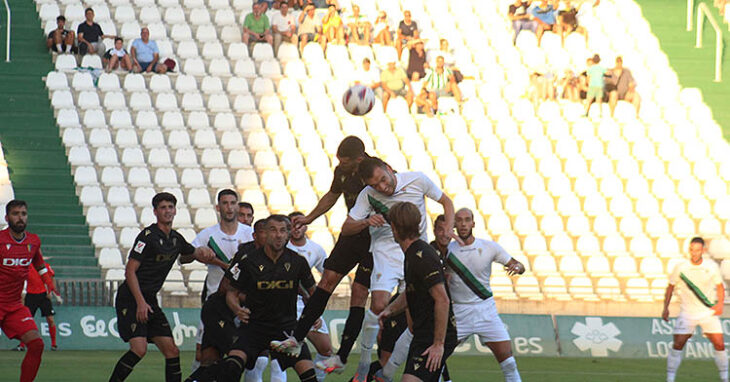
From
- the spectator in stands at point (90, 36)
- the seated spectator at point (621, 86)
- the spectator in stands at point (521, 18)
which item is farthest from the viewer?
the spectator in stands at point (521, 18)

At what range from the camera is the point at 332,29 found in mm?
28000

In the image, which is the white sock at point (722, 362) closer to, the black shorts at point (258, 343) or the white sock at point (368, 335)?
the white sock at point (368, 335)

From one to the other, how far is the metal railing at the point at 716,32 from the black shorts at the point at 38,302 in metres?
17.7

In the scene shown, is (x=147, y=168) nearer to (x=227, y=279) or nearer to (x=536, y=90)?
(x=536, y=90)

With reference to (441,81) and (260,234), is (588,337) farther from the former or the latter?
(260,234)

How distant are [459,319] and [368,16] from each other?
707 inches

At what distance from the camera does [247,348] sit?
10586mm

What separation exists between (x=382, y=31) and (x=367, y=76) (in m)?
1.88

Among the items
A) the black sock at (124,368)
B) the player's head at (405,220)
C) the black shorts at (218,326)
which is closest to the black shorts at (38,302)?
the black sock at (124,368)

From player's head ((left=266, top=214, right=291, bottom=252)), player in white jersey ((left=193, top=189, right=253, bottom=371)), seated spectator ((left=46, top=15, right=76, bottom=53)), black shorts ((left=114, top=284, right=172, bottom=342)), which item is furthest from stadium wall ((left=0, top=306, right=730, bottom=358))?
seated spectator ((left=46, top=15, right=76, bottom=53))

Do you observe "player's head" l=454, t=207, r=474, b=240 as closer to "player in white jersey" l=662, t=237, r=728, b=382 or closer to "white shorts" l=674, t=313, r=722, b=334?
"player in white jersey" l=662, t=237, r=728, b=382

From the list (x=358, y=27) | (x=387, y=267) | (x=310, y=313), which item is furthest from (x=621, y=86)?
(x=310, y=313)

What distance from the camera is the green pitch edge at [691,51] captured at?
94.1 ft

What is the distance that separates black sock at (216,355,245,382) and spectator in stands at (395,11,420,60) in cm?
1822
